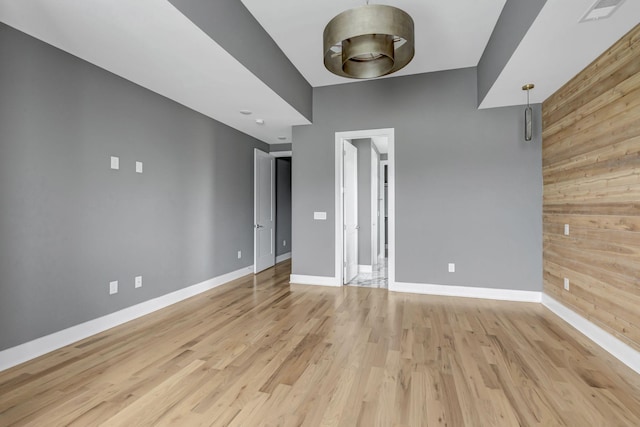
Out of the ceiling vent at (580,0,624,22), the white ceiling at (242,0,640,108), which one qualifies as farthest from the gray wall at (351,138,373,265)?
the ceiling vent at (580,0,624,22)

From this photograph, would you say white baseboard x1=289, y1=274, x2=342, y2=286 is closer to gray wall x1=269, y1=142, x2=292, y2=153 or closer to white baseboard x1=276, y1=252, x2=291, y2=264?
white baseboard x1=276, y1=252, x2=291, y2=264

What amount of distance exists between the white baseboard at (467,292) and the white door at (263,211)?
8.58 ft

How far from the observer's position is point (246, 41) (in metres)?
3.03

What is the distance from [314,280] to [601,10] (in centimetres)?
428

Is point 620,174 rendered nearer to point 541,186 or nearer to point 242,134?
point 541,186

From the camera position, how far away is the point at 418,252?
4488 mm

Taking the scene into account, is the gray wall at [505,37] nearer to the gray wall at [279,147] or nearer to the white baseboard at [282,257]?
the gray wall at [279,147]

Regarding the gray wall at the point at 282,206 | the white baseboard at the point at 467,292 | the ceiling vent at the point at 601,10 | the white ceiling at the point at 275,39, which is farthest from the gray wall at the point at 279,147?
the ceiling vent at the point at 601,10

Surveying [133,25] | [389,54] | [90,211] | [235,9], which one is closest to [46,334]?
[90,211]

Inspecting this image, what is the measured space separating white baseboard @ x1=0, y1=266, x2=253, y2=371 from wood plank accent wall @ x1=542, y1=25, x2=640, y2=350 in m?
4.58

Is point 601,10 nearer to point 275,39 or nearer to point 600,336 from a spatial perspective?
point 600,336

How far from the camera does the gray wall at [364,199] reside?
6109 millimetres

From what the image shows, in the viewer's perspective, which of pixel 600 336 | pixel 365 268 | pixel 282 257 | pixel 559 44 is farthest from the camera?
pixel 282 257

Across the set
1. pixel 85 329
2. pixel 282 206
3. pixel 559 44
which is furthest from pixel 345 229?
pixel 85 329
